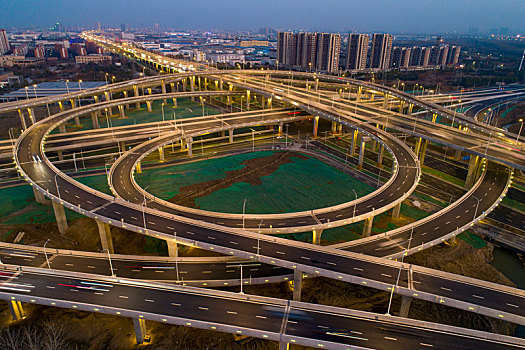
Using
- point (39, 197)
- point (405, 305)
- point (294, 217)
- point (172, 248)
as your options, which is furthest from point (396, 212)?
point (39, 197)

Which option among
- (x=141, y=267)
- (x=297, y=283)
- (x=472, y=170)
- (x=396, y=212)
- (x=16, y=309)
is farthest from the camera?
(x=472, y=170)

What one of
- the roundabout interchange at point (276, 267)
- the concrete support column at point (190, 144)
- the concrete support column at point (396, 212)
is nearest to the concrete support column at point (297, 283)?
the roundabout interchange at point (276, 267)

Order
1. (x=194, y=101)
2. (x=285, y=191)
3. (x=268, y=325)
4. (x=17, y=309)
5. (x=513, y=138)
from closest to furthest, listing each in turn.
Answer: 1. (x=268, y=325)
2. (x=17, y=309)
3. (x=285, y=191)
4. (x=513, y=138)
5. (x=194, y=101)

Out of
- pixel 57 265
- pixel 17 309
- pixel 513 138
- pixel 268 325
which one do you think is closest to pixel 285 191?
pixel 268 325

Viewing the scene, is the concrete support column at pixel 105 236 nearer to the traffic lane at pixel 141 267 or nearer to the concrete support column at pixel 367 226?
the traffic lane at pixel 141 267

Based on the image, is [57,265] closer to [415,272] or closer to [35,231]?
[35,231]

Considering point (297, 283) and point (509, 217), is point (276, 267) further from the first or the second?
point (509, 217)

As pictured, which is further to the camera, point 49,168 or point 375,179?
point 375,179
